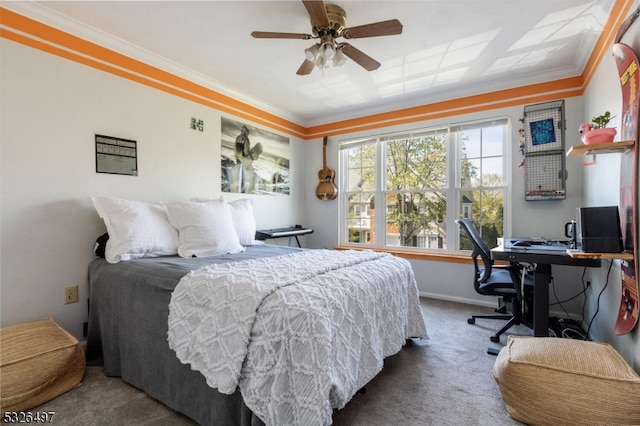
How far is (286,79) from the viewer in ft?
10.5

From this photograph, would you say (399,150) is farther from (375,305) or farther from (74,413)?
(74,413)

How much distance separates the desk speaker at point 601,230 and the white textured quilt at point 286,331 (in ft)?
3.83

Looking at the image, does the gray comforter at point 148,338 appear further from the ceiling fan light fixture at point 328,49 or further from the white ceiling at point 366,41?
the white ceiling at point 366,41

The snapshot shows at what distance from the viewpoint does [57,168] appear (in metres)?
2.20

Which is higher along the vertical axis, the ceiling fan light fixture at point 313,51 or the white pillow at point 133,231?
the ceiling fan light fixture at point 313,51

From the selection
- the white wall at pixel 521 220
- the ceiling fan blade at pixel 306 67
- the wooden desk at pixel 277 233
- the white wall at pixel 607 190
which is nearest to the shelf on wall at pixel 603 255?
the white wall at pixel 607 190

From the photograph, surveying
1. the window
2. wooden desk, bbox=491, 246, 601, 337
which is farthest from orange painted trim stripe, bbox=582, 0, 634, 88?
wooden desk, bbox=491, 246, 601, 337

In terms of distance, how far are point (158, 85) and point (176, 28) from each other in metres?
0.69

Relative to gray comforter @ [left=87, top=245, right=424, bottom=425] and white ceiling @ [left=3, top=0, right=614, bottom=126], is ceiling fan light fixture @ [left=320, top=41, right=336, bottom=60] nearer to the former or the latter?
white ceiling @ [left=3, top=0, right=614, bottom=126]

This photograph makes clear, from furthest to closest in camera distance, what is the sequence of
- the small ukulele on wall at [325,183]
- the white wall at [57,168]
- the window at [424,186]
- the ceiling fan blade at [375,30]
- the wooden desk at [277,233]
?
the small ukulele on wall at [325,183] → the wooden desk at [277,233] → the window at [424,186] → the white wall at [57,168] → the ceiling fan blade at [375,30]

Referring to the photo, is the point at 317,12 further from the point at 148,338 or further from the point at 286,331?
the point at 148,338

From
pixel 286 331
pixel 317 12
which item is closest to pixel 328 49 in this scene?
pixel 317 12

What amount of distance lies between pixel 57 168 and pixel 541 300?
11.9ft

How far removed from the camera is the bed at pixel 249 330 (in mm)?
1207
